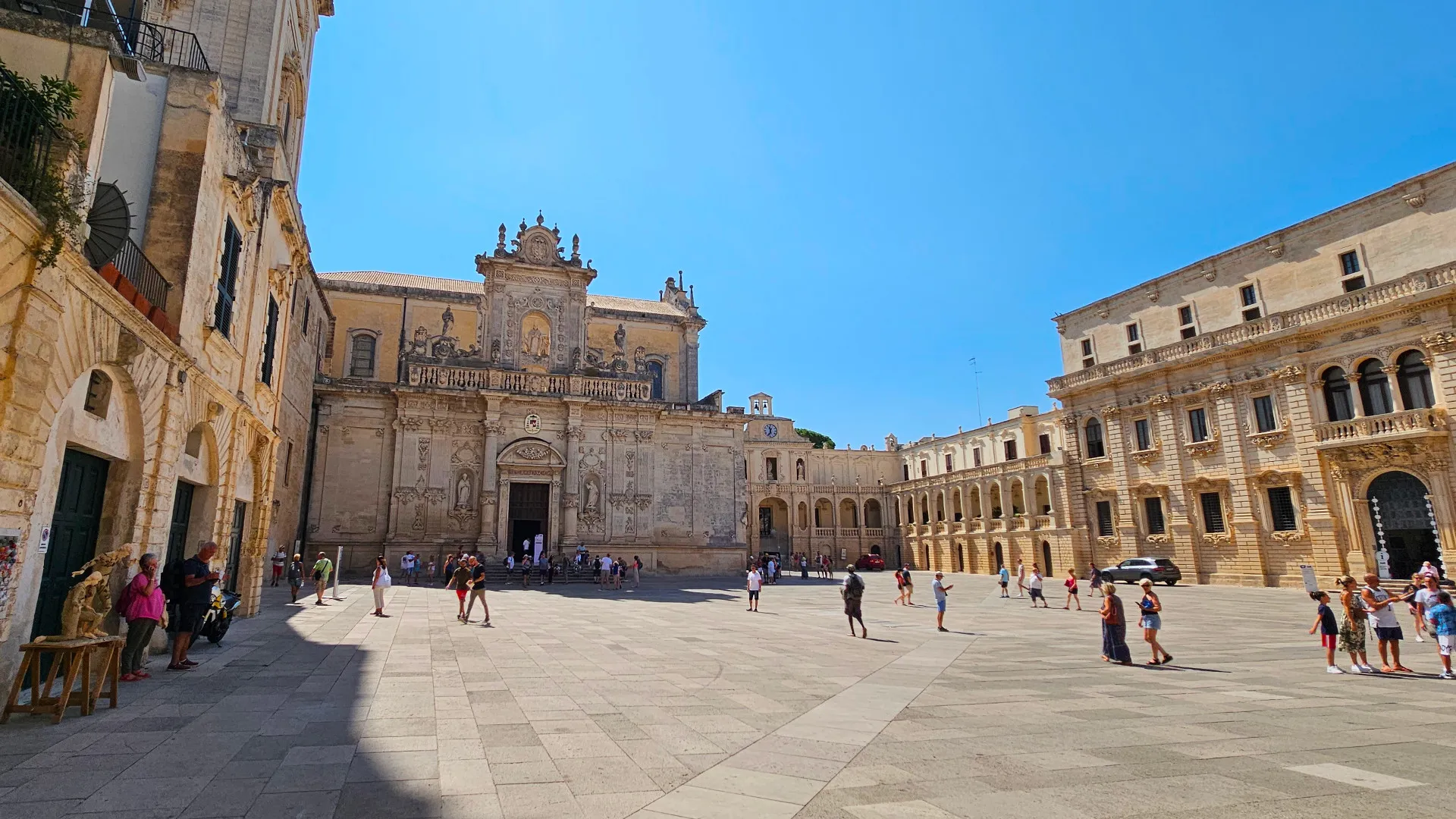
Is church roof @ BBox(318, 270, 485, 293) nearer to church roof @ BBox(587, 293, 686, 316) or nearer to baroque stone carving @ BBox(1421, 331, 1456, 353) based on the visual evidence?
church roof @ BBox(587, 293, 686, 316)

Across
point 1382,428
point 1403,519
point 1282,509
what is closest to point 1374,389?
point 1382,428

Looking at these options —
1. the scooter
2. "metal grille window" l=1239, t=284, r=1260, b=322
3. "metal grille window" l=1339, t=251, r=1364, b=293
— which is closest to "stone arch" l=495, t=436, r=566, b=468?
the scooter

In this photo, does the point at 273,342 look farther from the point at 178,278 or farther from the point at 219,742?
the point at 219,742

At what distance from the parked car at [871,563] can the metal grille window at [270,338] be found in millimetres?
41052

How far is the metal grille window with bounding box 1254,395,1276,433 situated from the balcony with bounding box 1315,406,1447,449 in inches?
75.1

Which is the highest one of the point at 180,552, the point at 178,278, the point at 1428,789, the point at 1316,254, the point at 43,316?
the point at 1316,254

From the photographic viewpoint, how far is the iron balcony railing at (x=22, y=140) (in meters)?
6.98

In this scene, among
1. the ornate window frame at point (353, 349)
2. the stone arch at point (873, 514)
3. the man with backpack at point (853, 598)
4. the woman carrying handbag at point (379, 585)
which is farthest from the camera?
the stone arch at point (873, 514)

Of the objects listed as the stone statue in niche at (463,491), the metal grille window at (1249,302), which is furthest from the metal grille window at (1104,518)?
the stone statue in niche at (463,491)

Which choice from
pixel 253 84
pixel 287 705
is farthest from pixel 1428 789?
pixel 253 84

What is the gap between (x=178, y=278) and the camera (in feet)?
34.0

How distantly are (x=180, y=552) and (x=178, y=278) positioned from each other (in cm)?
491

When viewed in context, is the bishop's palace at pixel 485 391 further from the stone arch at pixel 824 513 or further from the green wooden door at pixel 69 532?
the stone arch at pixel 824 513

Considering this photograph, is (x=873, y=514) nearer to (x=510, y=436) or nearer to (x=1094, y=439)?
(x=1094, y=439)
